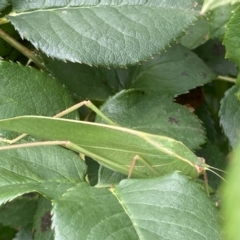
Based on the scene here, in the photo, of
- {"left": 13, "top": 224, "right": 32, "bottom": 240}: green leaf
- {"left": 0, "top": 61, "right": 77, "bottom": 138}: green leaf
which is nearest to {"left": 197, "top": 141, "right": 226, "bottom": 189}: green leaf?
{"left": 0, "top": 61, "right": 77, "bottom": 138}: green leaf

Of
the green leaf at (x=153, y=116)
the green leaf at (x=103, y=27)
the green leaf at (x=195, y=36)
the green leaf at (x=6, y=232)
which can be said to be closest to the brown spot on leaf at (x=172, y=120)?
the green leaf at (x=153, y=116)

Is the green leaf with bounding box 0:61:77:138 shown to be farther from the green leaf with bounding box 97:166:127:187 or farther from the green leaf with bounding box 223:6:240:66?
the green leaf with bounding box 223:6:240:66

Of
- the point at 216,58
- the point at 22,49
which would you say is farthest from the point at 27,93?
the point at 216,58

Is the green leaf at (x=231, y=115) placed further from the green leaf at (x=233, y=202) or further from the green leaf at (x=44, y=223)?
the green leaf at (x=233, y=202)

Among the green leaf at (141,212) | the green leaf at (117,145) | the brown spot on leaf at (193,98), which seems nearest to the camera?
the green leaf at (141,212)

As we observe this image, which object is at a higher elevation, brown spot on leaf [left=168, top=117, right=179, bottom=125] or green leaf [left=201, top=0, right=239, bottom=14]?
green leaf [left=201, top=0, right=239, bottom=14]
